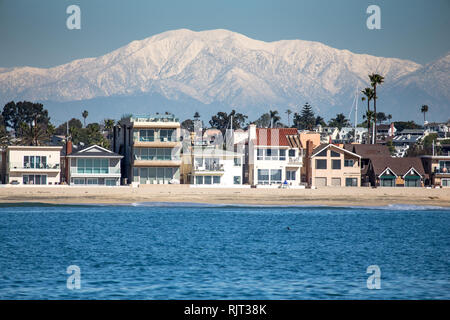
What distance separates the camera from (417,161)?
99.2 m

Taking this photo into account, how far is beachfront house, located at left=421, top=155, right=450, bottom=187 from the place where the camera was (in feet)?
316

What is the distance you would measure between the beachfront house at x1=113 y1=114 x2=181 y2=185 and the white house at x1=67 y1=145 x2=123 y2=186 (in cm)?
207

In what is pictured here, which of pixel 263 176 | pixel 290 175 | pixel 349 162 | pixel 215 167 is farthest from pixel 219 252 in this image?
pixel 349 162

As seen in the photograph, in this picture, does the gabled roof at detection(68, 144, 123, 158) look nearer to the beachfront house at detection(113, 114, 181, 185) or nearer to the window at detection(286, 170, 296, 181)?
the beachfront house at detection(113, 114, 181, 185)

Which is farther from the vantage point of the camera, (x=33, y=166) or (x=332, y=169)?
(x=332, y=169)

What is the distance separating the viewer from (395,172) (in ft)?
313

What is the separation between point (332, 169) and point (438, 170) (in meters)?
16.6

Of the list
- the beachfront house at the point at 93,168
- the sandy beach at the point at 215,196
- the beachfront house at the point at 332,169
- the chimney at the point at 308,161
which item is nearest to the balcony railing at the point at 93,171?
the beachfront house at the point at 93,168

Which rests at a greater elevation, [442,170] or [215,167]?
[215,167]

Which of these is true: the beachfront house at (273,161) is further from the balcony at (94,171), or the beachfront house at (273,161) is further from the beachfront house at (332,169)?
the balcony at (94,171)

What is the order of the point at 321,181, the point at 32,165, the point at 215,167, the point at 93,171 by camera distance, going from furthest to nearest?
the point at 321,181 → the point at 215,167 → the point at 93,171 → the point at 32,165

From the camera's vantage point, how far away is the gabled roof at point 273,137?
90.3 meters

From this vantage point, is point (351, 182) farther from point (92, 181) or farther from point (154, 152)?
point (92, 181)
